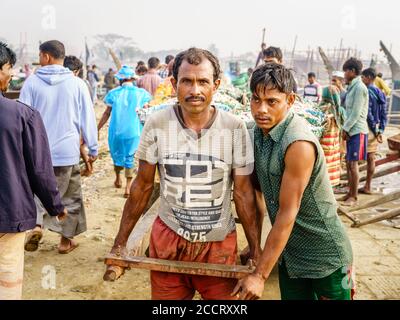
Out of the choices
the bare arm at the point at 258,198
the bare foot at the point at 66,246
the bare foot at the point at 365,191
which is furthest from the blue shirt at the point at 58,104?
the bare foot at the point at 365,191

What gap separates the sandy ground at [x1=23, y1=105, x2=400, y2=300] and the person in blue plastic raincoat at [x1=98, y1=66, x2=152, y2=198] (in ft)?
2.99

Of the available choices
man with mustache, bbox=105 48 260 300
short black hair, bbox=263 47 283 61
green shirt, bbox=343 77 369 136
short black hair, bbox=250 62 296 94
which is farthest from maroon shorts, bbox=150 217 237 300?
green shirt, bbox=343 77 369 136

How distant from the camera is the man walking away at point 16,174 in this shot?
7.72ft

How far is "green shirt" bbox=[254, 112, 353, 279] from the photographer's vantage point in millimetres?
2020

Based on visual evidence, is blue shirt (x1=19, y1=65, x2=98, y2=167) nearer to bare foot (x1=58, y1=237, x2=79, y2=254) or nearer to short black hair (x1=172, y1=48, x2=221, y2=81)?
bare foot (x1=58, y1=237, x2=79, y2=254)

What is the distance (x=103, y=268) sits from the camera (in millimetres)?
3963

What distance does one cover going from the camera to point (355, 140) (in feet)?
19.6

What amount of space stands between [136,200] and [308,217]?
Answer: 898 mm

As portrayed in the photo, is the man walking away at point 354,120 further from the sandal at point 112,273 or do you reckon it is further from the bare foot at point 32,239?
the sandal at point 112,273

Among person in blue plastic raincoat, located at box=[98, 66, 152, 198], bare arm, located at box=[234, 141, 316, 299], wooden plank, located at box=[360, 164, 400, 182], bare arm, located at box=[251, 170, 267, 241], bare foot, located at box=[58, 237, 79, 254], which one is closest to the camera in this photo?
bare arm, located at box=[234, 141, 316, 299]

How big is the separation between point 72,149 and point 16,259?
171 centimetres

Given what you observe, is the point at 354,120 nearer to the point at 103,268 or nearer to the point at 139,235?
the point at 103,268

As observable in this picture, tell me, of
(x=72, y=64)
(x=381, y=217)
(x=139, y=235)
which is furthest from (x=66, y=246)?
(x=381, y=217)
